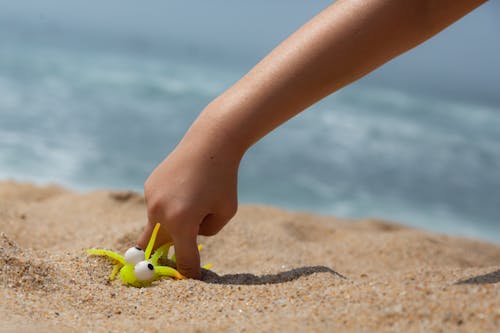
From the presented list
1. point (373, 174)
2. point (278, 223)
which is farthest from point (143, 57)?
point (278, 223)

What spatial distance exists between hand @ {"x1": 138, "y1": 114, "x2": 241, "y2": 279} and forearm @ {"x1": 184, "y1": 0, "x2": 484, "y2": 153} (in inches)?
1.9

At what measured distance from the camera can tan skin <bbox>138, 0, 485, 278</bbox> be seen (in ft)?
5.49

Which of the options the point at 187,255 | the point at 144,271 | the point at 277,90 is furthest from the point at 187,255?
the point at 277,90

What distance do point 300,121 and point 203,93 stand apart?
3.52m

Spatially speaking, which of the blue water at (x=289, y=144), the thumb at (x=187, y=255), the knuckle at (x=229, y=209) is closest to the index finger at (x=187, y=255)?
the thumb at (x=187, y=255)

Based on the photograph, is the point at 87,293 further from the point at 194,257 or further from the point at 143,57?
the point at 143,57

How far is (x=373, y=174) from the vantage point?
834cm

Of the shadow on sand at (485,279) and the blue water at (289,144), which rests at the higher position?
the blue water at (289,144)

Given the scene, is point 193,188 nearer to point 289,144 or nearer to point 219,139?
point 219,139

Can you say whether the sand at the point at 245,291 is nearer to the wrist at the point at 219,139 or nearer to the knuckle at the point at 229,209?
the knuckle at the point at 229,209

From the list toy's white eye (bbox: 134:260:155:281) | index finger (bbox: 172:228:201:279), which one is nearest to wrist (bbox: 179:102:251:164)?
index finger (bbox: 172:228:201:279)

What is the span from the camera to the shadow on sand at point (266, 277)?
195cm

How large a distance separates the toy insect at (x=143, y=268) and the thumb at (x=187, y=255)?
0.09ft

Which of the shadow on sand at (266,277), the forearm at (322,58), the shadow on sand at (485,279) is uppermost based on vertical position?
the forearm at (322,58)
